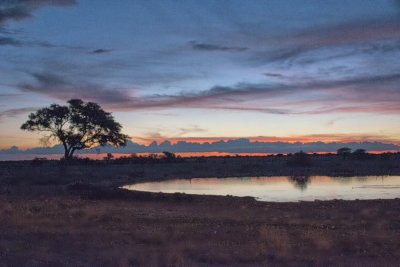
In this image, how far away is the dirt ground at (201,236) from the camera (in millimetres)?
13891

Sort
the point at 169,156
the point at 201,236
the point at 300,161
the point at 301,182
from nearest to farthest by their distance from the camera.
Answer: the point at 201,236, the point at 301,182, the point at 300,161, the point at 169,156

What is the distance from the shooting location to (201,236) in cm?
1747

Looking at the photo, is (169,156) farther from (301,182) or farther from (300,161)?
(301,182)

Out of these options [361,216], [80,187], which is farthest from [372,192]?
[80,187]

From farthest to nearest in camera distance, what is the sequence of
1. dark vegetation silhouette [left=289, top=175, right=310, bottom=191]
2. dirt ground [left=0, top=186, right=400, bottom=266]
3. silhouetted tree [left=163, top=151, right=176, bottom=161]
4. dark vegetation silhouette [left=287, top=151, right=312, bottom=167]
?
silhouetted tree [left=163, top=151, right=176, bottom=161], dark vegetation silhouette [left=287, top=151, right=312, bottom=167], dark vegetation silhouette [left=289, top=175, right=310, bottom=191], dirt ground [left=0, top=186, right=400, bottom=266]

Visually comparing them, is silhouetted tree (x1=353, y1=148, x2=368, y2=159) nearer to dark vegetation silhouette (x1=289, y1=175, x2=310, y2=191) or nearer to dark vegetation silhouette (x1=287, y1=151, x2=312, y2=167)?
dark vegetation silhouette (x1=287, y1=151, x2=312, y2=167)

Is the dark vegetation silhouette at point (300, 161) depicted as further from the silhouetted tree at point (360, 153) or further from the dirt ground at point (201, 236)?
the dirt ground at point (201, 236)

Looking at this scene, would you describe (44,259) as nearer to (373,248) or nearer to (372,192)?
(373,248)

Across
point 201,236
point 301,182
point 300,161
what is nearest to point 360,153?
point 300,161

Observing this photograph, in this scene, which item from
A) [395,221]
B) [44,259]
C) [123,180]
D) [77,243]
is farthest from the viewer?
[123,180]

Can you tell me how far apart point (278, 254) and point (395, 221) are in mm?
9905

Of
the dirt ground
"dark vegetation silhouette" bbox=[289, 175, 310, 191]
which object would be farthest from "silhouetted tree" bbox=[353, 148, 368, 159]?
the dirt ground

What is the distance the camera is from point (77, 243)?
1590 centimetres

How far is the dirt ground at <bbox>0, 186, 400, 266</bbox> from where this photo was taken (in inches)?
547
